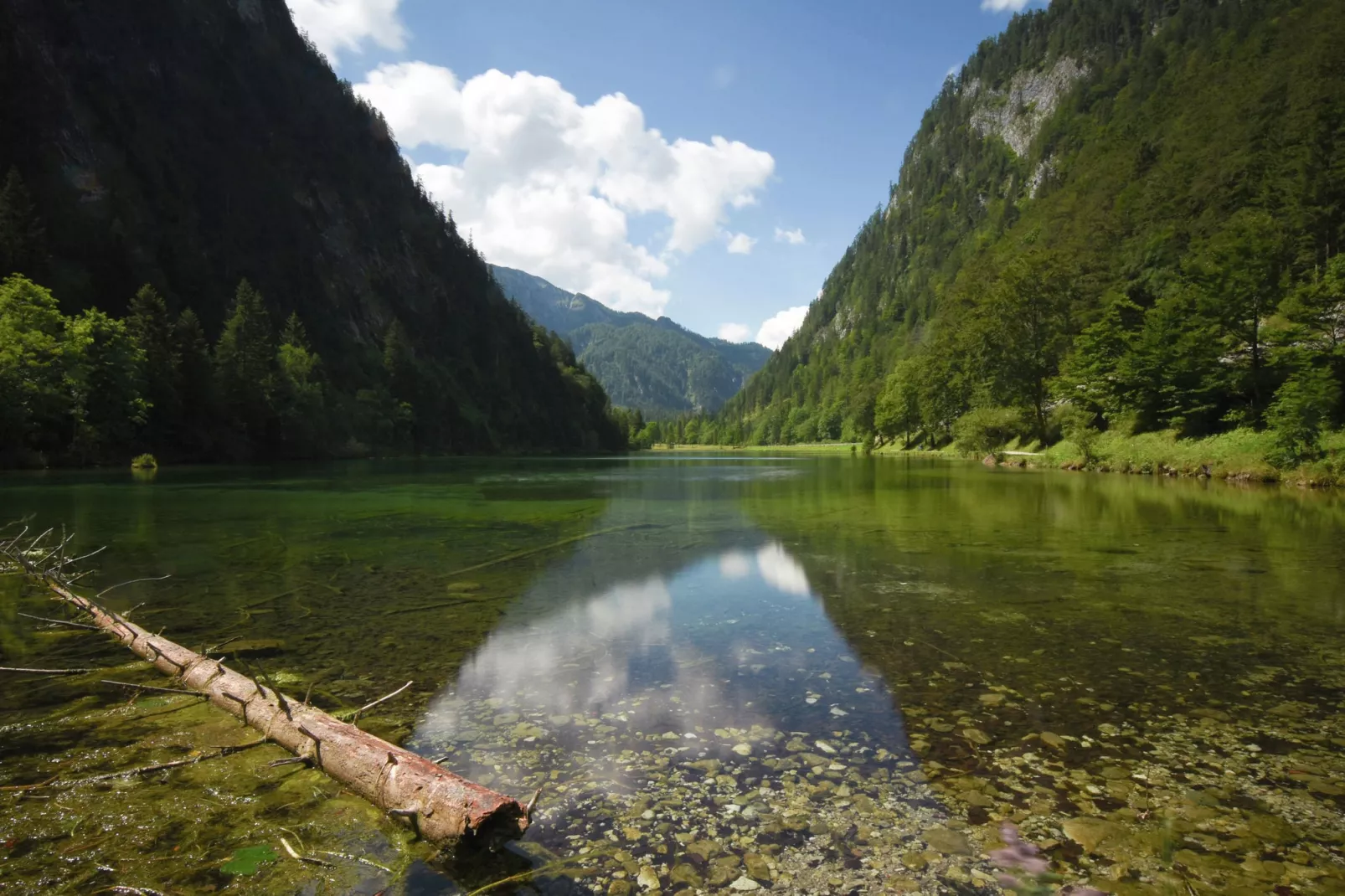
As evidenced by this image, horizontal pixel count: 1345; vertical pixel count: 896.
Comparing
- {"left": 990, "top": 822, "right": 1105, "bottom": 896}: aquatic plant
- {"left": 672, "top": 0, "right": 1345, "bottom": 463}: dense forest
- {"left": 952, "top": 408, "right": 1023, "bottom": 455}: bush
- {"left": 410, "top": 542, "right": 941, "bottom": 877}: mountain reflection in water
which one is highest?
{"left": 672, "top": 0, "right": 1345, "bottom": 463}: dense forest

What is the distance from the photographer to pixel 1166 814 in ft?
15.9

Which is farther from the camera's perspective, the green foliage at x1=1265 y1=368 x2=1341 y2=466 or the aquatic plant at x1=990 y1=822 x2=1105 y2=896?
the green foliage at x1=1265 y1=368 x2=1341 y2=466

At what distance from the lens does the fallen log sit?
4.29 metres

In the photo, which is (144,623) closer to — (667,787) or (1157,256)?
(667,787)

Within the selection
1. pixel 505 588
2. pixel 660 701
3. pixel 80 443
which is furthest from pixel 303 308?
pixel 660 701

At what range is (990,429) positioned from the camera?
71.6 meters

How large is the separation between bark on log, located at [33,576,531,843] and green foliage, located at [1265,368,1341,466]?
41485 millimetres

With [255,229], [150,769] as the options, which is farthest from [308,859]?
[255,229]

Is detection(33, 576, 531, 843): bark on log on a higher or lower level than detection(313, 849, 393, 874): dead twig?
higher

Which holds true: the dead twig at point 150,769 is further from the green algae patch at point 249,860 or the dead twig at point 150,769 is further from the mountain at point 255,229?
the mountain at point 255,229

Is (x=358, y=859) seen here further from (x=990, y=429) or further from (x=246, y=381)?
(x=246, y=381)

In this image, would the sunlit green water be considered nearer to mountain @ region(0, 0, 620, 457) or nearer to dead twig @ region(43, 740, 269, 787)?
dead twig @ region(43, 740, 269, 787)

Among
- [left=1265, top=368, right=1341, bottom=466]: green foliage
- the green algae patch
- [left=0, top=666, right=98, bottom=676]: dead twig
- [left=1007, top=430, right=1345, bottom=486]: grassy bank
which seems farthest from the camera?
[left=1007, top=430, right=1345, bottom=486]: grassy bank

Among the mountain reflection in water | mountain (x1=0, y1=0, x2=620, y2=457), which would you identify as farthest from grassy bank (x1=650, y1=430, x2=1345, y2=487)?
mountain (x1=0, y1=0, x2=620, y2=457)
